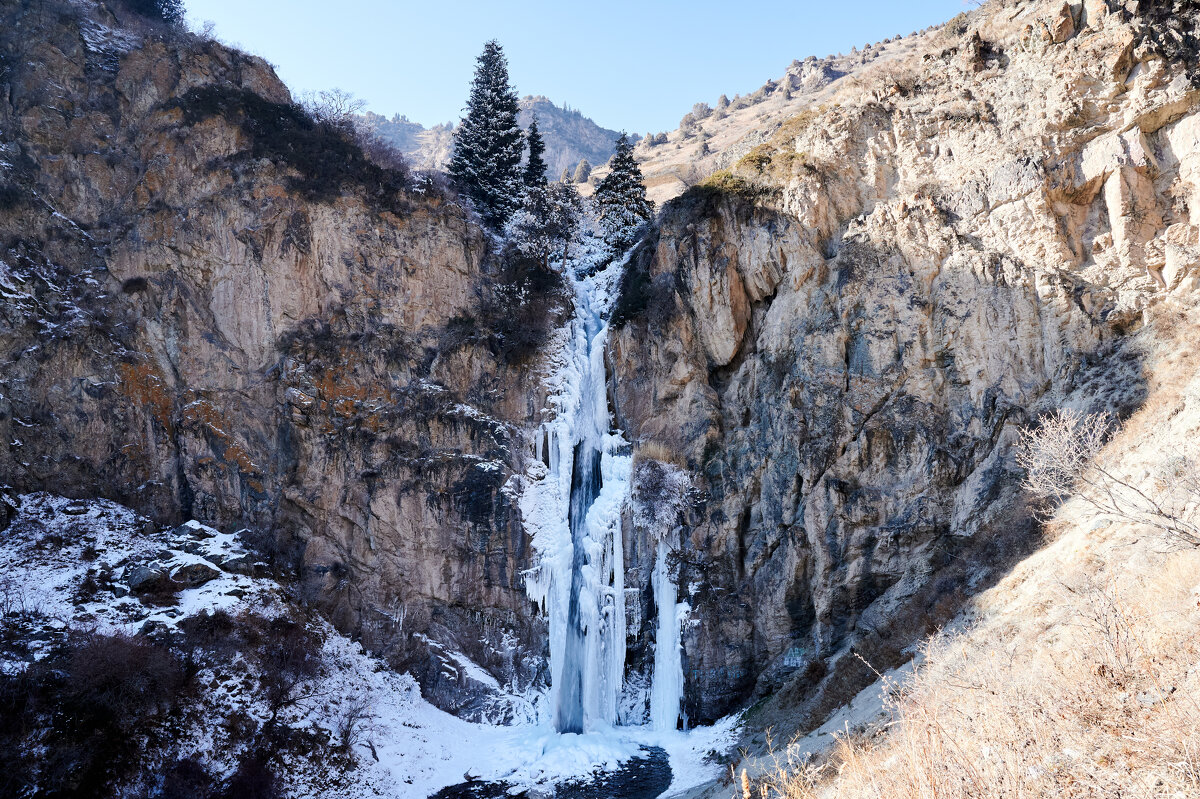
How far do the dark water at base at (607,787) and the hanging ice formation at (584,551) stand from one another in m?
2.46

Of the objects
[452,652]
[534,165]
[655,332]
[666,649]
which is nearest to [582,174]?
[534,165]

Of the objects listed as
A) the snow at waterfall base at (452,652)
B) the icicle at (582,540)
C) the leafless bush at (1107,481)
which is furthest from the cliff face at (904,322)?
the icicle at (582,540)

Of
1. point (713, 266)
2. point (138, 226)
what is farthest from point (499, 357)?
point (138, 226)

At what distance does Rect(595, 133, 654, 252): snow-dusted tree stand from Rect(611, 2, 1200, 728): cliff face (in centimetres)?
760

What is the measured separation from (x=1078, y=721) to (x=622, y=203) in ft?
92.9

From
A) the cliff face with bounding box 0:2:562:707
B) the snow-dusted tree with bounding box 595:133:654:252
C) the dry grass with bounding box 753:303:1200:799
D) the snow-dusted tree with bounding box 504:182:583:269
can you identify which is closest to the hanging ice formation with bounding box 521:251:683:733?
the cliff face with bounding box 0:2:562:707

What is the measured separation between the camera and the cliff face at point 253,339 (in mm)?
21688

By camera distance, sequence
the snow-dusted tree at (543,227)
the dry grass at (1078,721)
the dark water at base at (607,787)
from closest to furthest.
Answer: the dry grass at (1078,721) → the dark water at base at (607,787) → the snow-dusted tree at (543,227)

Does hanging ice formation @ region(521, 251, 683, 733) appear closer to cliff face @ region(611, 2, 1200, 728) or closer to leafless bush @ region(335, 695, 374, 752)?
cliff face @ region(611, 2, 1200, 728)

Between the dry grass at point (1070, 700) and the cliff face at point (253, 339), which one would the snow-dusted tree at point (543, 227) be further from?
the dry grass at point (1070, 700)

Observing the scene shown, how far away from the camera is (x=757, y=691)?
1883cm

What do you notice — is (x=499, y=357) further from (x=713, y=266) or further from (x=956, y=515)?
(x=956, y=515)

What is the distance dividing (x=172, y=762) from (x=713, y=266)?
2000 centimetres

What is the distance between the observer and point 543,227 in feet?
95.7
